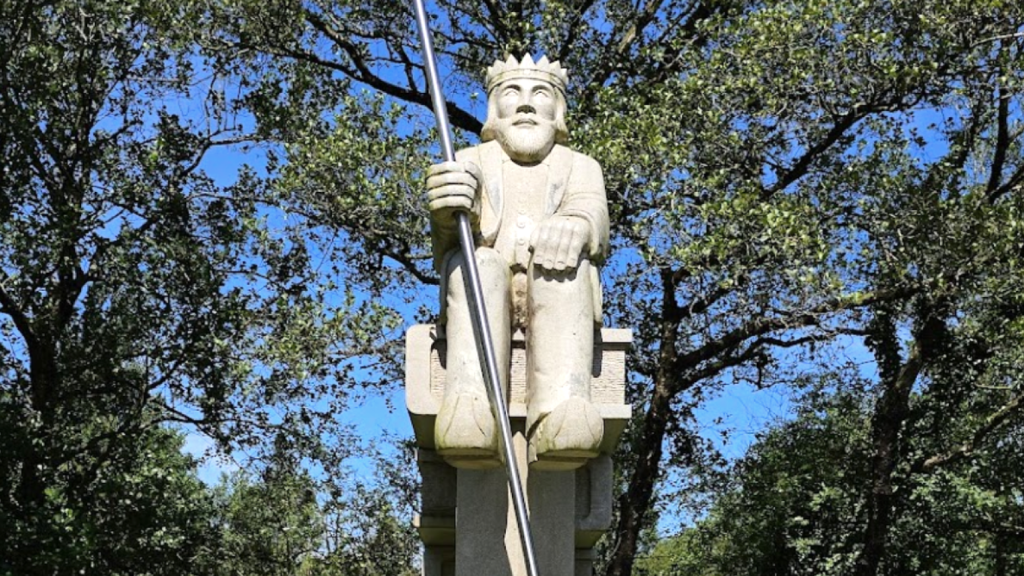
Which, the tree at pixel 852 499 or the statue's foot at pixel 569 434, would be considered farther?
the tree at pixel 852 499

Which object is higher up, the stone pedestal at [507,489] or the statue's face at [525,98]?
the statue's face at [525,98]

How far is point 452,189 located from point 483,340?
27.0 inches

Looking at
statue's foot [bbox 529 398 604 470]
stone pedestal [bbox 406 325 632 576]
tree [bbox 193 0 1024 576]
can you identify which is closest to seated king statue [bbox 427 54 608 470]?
statue's foot [bbox 529 398 604 470]

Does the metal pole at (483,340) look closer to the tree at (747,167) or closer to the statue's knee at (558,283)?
the statue's knee at (558,283)

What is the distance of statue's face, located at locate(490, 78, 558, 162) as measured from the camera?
18.7 ft

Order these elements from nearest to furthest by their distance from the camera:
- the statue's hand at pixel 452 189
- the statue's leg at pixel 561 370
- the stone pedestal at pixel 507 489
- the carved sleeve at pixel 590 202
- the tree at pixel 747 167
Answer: the statue's leg at pixel 561 370
the statue's hand at pixel 452 189
the stone pedestal at pixel 507 489
the carved sleeve at pixel 590 202
the tree at pixel 747 167

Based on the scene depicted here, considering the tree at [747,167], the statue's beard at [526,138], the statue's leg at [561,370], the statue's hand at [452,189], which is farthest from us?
the tree at [747,167]

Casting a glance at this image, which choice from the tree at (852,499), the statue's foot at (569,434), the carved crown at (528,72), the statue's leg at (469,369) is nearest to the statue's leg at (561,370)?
the statue's foot at (569,434)

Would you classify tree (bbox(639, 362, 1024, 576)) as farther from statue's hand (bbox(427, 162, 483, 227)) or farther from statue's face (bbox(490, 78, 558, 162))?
statue's hand (bbox(427, 162, 483, 227))

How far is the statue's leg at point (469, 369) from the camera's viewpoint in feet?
15.9

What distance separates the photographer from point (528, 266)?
534 cm

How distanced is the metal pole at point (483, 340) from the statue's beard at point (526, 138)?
611mm

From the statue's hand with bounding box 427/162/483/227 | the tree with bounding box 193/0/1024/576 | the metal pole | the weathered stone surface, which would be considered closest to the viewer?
the metal pole

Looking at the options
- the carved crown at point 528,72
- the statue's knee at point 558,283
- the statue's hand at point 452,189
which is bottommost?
the statue's knee at point 558,283
